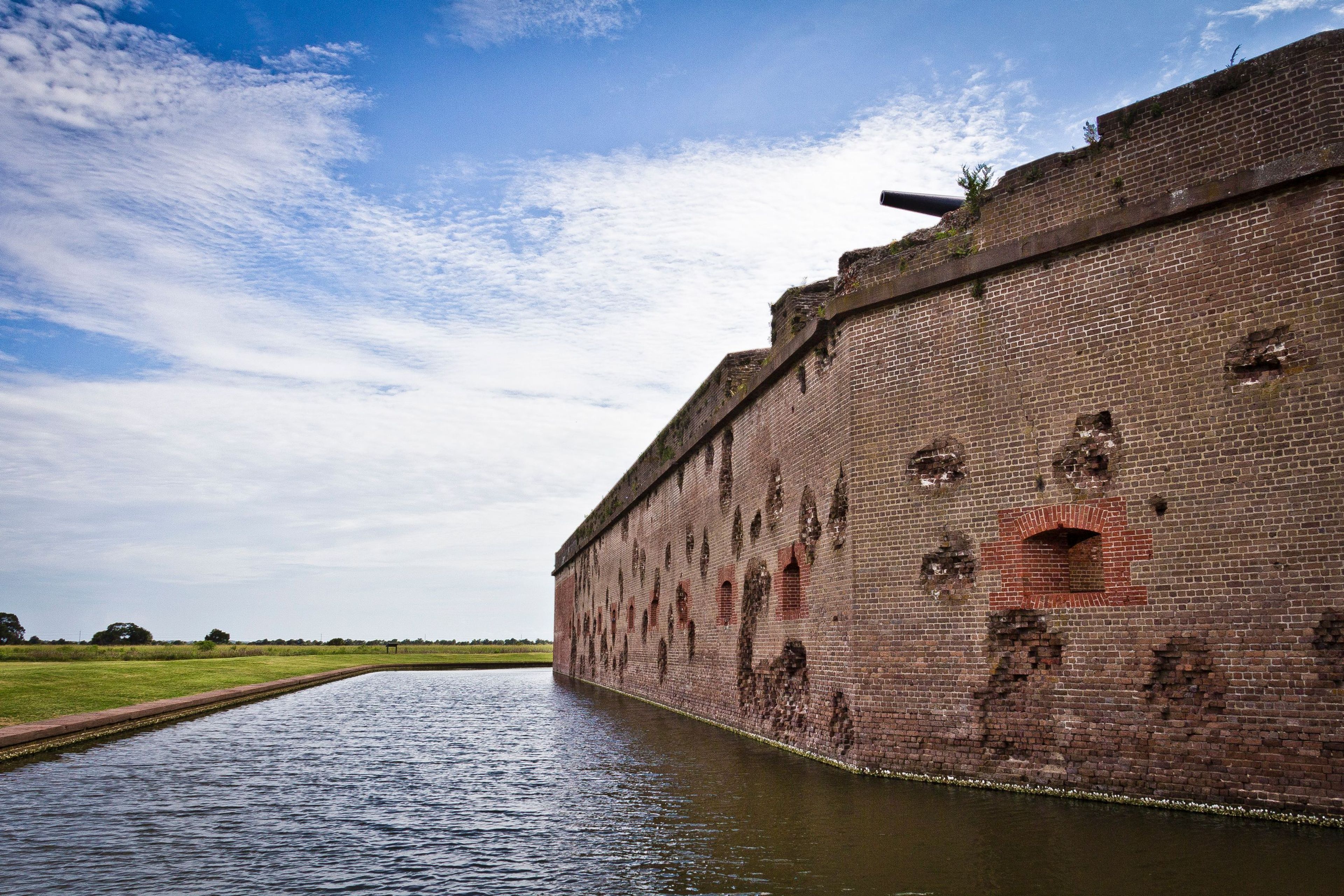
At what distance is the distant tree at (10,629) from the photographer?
7081 centimetres

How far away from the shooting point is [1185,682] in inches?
326

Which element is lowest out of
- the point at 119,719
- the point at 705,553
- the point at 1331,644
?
the point at 119,719

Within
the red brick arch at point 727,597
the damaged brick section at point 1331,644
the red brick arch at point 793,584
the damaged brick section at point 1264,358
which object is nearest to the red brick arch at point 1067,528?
the damaged brick section at point 1331,644

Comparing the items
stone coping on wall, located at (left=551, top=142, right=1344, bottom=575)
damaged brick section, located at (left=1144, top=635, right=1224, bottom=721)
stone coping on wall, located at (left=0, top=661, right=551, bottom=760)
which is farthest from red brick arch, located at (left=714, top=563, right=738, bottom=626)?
stone coping on wall, located at (left=0, top=661, right=551, bottom=760)

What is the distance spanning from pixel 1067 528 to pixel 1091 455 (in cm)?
76

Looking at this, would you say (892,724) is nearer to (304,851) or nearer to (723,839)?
(723,839)

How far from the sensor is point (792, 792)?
30.2 ft

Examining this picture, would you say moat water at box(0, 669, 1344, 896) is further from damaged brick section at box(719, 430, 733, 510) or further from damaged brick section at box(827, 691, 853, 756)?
damaged brick section at box(719, 430, 733, 510)

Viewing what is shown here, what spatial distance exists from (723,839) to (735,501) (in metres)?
9.66

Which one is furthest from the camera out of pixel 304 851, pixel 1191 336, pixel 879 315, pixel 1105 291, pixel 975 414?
pixel 879 315

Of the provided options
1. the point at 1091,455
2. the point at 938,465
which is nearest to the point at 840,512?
the point at 938,465

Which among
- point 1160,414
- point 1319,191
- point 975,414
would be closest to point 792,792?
point 975,414

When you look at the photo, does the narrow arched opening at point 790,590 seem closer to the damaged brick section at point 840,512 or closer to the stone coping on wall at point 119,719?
the damaged brick section at point 840,512

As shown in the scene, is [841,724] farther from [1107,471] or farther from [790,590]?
[1107,471]
